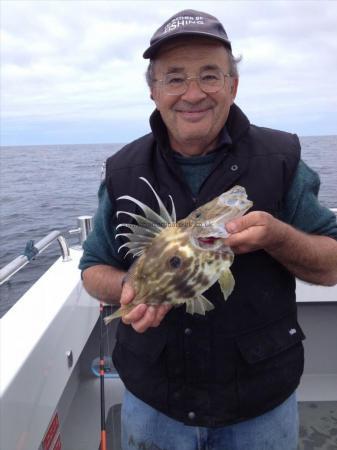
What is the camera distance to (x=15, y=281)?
11.6 meters

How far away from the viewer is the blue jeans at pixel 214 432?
2.43 meters

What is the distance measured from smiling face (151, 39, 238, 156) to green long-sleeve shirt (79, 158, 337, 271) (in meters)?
0.16

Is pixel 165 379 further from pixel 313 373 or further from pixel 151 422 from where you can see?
pixel 313 373

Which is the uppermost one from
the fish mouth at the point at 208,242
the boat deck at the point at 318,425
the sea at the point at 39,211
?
the fish mouth at the point at 208,242

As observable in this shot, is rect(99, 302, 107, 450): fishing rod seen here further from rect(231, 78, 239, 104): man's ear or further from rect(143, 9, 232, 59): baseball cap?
rect(143, 9, 232, 59): baseball cap

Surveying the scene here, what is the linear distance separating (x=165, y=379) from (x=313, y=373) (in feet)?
10.1

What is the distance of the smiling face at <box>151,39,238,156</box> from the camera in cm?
230

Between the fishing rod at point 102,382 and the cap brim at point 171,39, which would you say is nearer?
the cap brim at point 171,39

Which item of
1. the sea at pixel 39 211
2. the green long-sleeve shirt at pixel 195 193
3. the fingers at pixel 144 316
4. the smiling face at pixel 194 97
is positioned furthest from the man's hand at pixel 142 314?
the sea at pixel 39 211

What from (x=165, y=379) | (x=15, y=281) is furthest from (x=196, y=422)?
(x=15, y=281)

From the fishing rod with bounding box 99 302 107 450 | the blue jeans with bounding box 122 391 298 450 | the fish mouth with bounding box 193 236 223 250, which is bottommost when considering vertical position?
the fishing rod with bounding box 99 302 107 450

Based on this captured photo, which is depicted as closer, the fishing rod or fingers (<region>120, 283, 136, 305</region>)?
fingers (<region>120, 283, 136, 305</region>)

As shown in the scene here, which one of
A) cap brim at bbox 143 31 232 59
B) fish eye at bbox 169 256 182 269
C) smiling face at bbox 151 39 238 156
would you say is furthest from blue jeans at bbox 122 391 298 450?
cap brim at bbox 143 31 232 59

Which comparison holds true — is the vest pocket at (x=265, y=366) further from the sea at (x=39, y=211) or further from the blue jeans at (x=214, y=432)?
the sea at (x=39, y=211)
